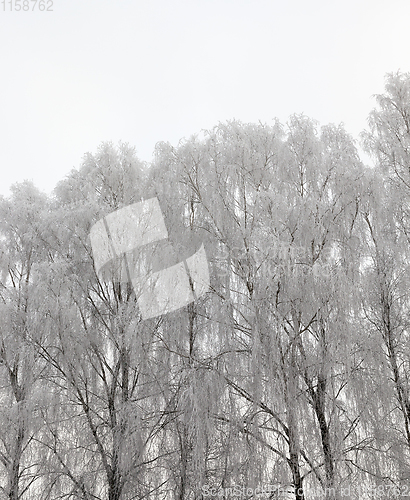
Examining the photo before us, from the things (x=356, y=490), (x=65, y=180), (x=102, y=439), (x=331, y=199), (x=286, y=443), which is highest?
(x=65, y=180)

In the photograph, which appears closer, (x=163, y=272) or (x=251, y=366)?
(x=251, y=366)

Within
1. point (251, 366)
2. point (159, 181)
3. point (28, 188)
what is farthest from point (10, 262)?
point (251, 366)

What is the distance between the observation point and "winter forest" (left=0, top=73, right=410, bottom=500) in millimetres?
6727

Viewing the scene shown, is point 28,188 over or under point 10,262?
over

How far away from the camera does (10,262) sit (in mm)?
10117

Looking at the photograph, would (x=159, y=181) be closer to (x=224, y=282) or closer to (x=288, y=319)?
(x=224, y=282)

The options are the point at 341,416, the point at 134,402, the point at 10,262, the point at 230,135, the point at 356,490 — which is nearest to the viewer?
the point at 356,490

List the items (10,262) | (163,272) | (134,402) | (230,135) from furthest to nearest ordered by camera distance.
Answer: (10,262) → (230,135) → (163,272) → (134,402)

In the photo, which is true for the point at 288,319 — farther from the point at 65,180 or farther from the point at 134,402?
the point at 65,180

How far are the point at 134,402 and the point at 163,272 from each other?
209 centimetres

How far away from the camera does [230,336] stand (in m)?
7.16

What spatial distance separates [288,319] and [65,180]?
5.64 m

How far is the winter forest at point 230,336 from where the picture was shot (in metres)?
6.73

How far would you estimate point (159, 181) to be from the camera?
31.7 feet
